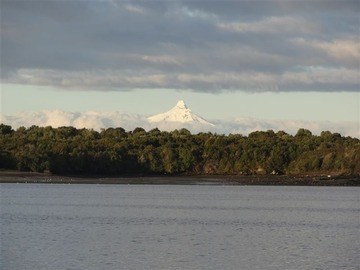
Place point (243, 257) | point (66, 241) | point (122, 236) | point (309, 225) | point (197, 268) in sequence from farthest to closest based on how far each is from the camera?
point (309, 225) < point (122, 236) < point (66, 241) < point (243, 257) < point (197, 268)

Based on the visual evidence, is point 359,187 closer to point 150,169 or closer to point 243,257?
point 150,169

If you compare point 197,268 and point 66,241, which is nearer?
point 197,268

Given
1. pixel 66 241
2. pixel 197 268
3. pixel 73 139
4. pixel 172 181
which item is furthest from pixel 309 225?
pixel 73 139

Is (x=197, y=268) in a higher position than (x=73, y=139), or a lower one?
lower

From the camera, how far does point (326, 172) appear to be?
16812 cm

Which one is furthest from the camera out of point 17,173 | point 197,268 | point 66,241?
point 17,173

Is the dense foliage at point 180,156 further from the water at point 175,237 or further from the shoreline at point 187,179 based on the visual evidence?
the water at point 175,237

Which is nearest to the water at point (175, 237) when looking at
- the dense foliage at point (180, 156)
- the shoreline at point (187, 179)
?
the shoreline at point (187, 179)

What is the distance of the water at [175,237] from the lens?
47062 millimetres

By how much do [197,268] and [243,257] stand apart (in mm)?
5381

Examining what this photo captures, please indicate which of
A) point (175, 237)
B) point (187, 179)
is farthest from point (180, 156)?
point (175, 237)

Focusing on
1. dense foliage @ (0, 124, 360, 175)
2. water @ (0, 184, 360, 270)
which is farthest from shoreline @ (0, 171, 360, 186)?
water @ (0, 184, 360, 270)

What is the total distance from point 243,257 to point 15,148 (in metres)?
121

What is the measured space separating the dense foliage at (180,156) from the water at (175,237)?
62.1 meters
